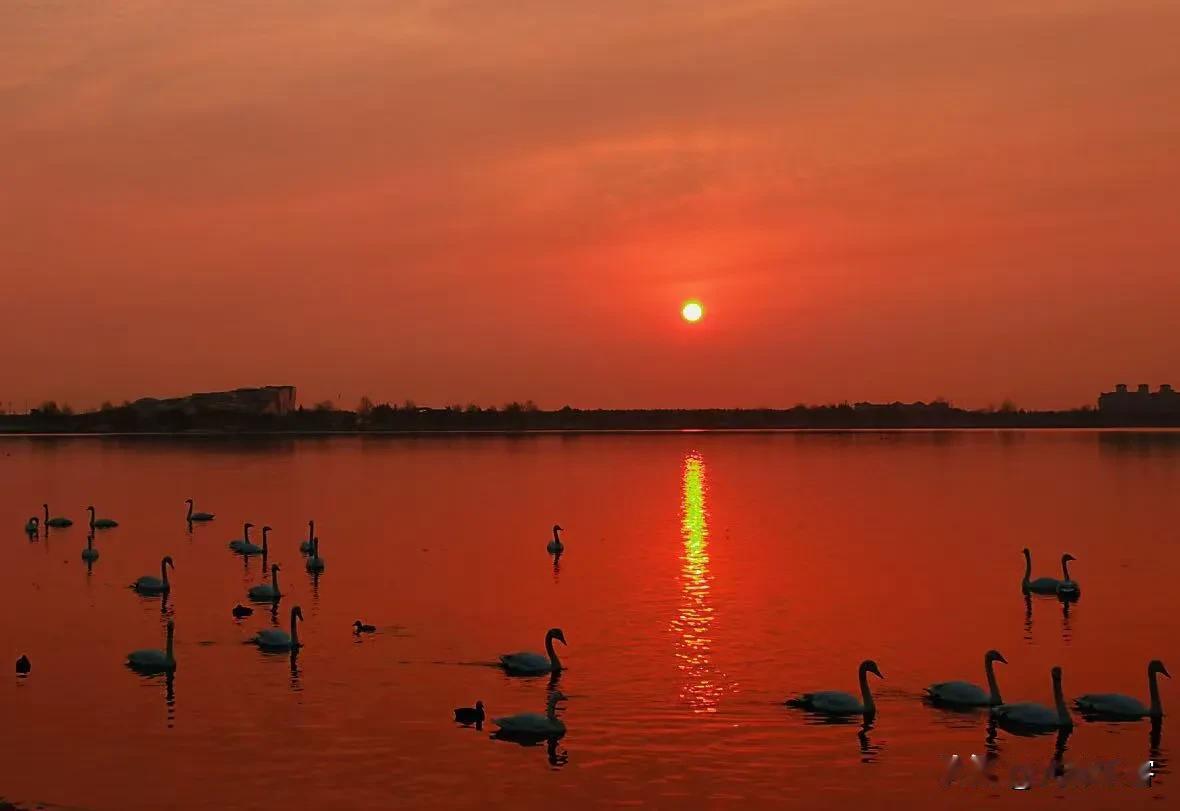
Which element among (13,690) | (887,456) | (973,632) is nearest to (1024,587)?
(973,632)

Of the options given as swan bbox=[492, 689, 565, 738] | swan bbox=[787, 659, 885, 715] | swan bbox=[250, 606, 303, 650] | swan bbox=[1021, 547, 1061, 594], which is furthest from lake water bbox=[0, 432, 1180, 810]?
swan bbox=[1021, 547, 1061, 594]

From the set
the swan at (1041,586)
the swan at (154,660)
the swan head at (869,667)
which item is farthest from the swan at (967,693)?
the swan at (1041,586)

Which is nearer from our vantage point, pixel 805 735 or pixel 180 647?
pixel 805 735

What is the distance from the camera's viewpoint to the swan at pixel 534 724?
81.3 ft

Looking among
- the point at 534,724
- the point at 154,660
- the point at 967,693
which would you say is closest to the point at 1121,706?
the point at 967,693

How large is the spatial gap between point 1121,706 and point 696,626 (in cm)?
1197

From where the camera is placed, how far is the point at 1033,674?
30.7m

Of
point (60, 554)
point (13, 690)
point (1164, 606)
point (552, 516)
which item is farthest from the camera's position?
point (552, 516)

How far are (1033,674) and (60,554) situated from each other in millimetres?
37372

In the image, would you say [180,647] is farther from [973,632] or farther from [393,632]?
[973,632]

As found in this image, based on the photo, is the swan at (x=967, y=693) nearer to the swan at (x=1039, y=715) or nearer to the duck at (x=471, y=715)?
the swan at (x=1039, y=715)

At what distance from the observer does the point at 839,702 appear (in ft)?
86.3

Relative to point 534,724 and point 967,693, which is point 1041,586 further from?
point 534,724

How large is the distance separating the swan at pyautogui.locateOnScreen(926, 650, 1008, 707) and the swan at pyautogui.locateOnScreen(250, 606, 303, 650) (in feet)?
44.9
